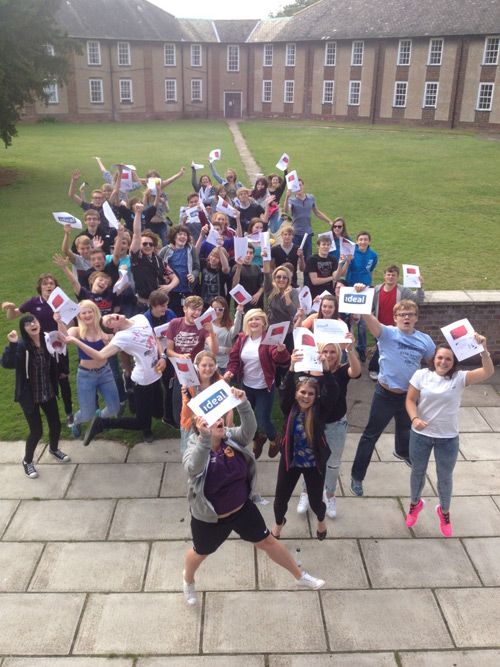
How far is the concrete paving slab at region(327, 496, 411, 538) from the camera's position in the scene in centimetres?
564

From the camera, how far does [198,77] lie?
177 ft

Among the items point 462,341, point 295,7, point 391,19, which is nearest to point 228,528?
point 462,341

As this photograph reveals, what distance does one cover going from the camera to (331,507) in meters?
5.88

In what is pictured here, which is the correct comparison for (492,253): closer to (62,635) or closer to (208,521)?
(208,521)

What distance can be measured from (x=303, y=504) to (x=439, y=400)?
5.86 feet

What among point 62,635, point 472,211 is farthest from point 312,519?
point 472,211

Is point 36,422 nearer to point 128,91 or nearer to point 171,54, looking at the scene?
point 128,91

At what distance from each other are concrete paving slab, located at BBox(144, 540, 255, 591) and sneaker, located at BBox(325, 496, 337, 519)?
36.1 inches

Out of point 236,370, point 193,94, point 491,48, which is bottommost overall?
point 236,370

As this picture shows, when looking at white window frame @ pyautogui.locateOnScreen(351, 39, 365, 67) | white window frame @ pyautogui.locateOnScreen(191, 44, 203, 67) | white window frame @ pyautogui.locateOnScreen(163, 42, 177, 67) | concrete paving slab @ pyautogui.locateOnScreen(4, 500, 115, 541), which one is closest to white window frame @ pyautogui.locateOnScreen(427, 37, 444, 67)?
white window frame @ pyautogui.locateOnScreen(351, 39, 365, 67)

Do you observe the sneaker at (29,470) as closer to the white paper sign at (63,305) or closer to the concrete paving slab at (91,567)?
the concrete paving slab at (91,567)

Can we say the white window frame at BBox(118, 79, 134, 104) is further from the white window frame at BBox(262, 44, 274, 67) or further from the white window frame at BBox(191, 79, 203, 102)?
the white window frame at BBox(262, 44, 274, 67)

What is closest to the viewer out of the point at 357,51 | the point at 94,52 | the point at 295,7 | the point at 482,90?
the point at 482,90

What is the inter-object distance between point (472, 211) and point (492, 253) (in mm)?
4916
